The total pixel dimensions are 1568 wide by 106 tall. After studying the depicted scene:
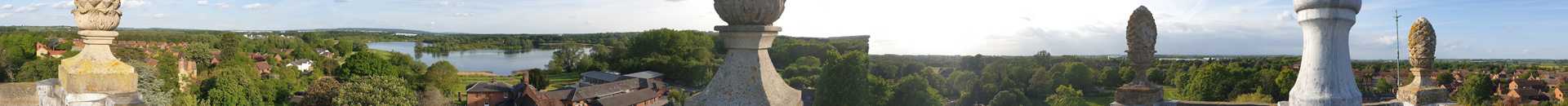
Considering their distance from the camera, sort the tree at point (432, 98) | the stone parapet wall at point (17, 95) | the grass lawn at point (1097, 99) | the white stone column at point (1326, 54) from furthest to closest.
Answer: the tree at point (432, 98), the grass lawn at point (1097, 99), the stone parapet wall at point (17, 95), the white stone column at point (1326, 54)

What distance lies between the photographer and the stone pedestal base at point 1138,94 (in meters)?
6.00

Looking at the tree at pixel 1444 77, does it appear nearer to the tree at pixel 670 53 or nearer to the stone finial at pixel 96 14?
the stone finial at pixel 96 14

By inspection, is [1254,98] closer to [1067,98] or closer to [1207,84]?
[1207,84]

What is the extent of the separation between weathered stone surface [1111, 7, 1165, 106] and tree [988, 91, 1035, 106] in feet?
64.3

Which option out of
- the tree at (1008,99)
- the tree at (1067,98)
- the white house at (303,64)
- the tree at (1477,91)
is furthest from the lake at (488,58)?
the tree at (1477,91)

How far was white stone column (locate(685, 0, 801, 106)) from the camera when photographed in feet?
Answer: 13.1

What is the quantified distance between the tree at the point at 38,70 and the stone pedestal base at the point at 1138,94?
39596mm

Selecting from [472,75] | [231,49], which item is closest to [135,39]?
[231,49]

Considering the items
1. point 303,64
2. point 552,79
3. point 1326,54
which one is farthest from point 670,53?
point 1326,54

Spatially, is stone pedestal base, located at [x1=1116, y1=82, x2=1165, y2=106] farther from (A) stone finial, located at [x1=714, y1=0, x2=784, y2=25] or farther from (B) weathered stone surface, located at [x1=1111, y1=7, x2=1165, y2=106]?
(A) stone finial, located at [x1=714, y1=0, x2=784, y2=25]

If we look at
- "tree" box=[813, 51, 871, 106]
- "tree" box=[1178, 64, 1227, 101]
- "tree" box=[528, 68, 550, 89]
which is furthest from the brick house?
"tree" box=[1178, 64, 1227, 101]

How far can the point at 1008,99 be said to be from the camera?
85.6 ft

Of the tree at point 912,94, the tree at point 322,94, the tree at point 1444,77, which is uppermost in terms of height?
the tree at point 1444,77

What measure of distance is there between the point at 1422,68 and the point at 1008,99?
19.5 meters
